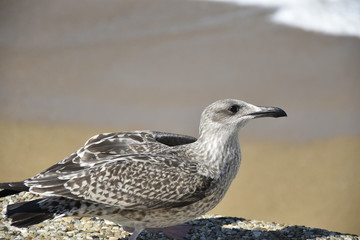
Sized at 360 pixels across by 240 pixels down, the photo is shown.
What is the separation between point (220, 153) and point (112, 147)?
1.09 metres

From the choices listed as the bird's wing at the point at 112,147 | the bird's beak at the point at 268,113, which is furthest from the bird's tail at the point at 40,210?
the bird's beak at the point at 268,113

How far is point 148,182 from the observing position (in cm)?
427

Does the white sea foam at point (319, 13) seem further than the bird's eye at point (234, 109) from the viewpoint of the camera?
Yes

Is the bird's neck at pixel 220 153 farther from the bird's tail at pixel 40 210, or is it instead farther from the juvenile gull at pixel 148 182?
the bird's tail at pixel 40 210

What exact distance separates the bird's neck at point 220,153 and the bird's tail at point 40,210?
1200mm

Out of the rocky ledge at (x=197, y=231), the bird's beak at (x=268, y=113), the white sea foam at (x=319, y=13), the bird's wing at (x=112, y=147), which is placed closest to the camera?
the bird's beak at (x=268, y=113)

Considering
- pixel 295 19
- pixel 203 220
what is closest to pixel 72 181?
pixel 203 220

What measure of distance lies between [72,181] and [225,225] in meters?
2.05

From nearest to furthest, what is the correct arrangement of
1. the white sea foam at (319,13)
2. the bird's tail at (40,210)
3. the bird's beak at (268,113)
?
the bird's tail at (40,210), the bird's beak at (268,113), the white sea foam at (319,13)

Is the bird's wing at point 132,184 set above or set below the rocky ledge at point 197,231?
above

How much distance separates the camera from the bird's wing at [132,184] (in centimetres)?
418

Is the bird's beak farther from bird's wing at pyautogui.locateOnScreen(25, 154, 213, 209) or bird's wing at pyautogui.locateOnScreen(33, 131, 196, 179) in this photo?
bird's wing at pyautogui.locateOnScreen(33, 131, 196, 179)

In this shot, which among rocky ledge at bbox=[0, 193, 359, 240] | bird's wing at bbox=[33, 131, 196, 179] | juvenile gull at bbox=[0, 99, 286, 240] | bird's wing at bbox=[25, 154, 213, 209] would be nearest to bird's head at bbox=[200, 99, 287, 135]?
juvenile gull at bbox=[0, 99, 286, 240]

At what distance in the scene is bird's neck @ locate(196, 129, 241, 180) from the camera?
14.7 ft
